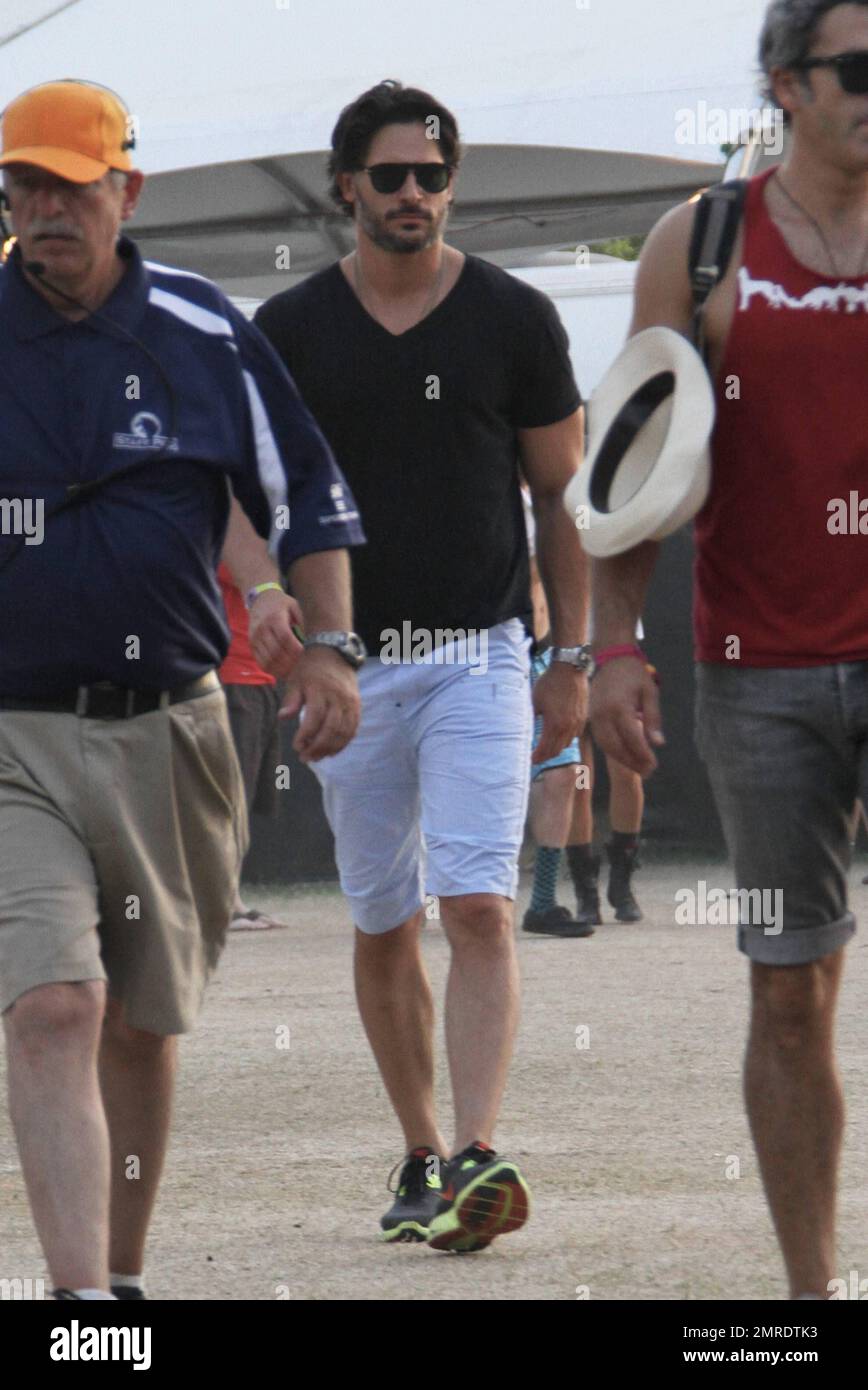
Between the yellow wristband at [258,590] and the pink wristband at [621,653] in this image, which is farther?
the yellow wristband at [258,590]

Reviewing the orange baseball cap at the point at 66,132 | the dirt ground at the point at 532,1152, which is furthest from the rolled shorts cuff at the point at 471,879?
the orange baseball cap at the point at 66,132

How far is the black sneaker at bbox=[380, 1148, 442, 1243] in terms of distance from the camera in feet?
15.7

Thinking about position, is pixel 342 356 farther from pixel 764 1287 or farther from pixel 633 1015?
pixel 633 1015

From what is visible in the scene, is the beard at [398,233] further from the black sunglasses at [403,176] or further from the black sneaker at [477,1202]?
the black sneaker at [477,1202]

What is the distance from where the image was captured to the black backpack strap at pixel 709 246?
360 cm

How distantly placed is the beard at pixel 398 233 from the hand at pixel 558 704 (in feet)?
2.99

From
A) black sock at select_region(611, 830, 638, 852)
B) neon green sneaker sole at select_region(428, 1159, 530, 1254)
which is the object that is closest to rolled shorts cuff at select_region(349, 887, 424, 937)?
neon green sneaker sole at select_region(428, 1159, 530, 1254)

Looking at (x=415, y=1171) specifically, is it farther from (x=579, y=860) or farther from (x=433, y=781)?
(x=579, y=860)

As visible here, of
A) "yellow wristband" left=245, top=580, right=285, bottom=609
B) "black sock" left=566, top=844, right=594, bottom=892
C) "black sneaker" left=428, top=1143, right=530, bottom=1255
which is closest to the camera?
"yellow wristband" left=245, top=580, right=285, bottom=609

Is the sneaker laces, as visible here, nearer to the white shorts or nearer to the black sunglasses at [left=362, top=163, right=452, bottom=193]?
the white shorts

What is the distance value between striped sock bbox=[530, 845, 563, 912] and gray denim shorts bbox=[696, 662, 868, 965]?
238 inches

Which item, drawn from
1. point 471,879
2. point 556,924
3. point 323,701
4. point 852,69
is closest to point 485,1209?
point 471,879
